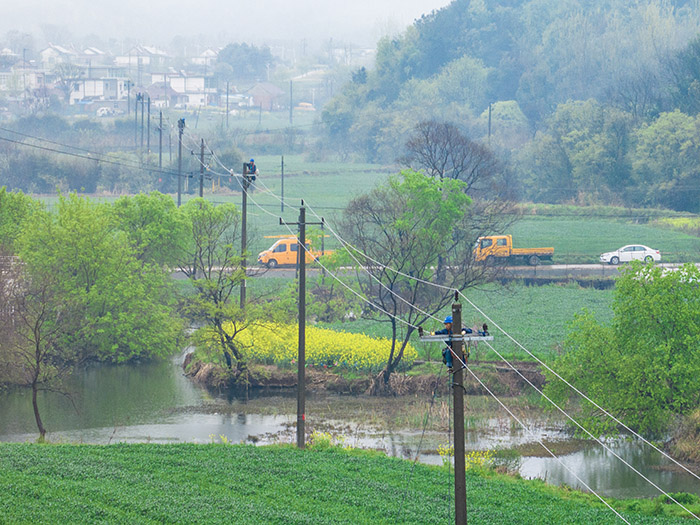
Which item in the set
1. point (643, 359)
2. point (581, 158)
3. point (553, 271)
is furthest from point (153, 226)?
point (581, 158)

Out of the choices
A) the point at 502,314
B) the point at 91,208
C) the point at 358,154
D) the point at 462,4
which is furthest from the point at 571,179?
the point at 462,4

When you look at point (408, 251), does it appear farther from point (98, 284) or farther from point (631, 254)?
point (631, 254)

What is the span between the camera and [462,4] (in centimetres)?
15775

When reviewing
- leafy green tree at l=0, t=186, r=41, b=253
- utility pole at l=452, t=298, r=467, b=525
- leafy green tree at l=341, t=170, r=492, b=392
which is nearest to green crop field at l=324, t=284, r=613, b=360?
leafy green tree at l=341, t=170, r=492, b=392

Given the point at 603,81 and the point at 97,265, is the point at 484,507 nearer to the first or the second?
the point at 97,265

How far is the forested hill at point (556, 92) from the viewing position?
3543 inches

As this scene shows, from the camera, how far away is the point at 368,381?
36.5 m

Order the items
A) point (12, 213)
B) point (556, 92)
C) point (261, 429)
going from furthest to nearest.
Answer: point (556, 92), point (12, 213), point (261, 429)

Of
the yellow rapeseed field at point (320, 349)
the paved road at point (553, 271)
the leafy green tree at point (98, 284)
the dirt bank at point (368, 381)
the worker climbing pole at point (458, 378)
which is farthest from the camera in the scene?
the paved road at point (553, 271)

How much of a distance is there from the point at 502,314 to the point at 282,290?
42.2 ft

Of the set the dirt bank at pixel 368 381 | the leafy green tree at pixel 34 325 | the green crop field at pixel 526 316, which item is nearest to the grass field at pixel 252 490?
the leafy green tree at pixel 34 325

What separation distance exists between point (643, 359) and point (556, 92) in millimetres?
110885

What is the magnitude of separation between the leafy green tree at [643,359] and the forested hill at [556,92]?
5871 cm

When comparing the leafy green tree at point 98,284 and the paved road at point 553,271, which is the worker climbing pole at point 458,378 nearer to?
the leafy green tree at point 98,284
